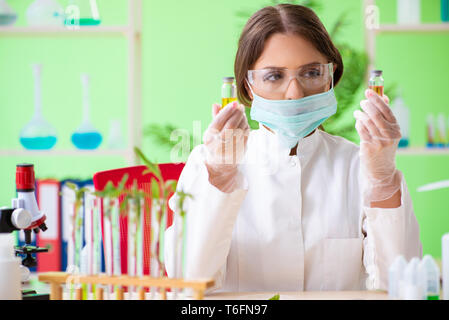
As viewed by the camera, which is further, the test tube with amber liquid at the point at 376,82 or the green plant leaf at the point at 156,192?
the test tube with amber liquid at the point at 376,82

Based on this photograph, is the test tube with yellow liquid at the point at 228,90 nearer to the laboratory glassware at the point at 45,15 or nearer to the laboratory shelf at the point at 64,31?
the laboratory shelf at the point at 64,31

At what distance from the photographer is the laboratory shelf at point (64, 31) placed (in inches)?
109

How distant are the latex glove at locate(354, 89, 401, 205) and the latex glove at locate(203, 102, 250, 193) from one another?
0.26 metres

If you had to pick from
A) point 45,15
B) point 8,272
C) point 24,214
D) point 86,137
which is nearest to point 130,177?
point 24,214

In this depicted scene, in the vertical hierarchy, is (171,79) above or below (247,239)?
above

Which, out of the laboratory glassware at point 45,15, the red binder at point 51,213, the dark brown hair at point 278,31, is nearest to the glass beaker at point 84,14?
the laboratory glassware at point 45,15

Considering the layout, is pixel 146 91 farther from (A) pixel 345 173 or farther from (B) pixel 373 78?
(B) pixel 373 78

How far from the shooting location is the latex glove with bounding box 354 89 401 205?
129cm

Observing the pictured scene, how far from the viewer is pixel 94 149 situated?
9.19ft

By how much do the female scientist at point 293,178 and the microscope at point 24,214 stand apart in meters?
0.31

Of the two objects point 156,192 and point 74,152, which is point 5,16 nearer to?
point 74,152
